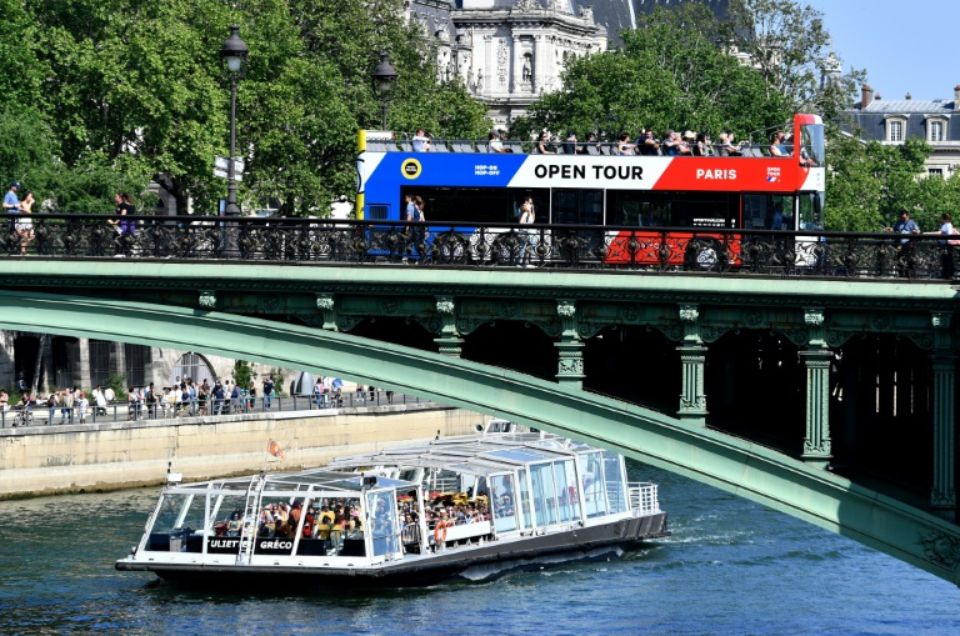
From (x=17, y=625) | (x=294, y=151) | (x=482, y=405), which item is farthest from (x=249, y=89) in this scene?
(x=482, y=405)

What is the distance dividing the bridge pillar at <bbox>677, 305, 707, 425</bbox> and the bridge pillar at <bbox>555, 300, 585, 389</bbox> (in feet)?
4.22

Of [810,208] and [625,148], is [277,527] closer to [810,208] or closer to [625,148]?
[625,148]

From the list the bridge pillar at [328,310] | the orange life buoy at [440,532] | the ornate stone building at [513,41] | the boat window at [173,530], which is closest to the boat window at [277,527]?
the boat window at [173,530]

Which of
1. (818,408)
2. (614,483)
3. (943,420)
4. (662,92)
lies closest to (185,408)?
(614,483)

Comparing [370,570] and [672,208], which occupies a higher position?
[672,208]

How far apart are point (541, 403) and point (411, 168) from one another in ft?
36.7

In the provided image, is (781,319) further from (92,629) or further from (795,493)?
(92,629)

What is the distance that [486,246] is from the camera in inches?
1231

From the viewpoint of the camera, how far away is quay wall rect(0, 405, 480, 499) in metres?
60.6

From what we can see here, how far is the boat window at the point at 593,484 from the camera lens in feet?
180

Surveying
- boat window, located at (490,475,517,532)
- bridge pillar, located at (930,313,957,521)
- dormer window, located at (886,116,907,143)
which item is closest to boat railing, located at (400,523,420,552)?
boat window, located at (490,475,517,532)

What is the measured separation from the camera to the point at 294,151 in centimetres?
7544

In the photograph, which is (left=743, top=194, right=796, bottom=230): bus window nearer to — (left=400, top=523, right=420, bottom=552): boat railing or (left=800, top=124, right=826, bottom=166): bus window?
(left=800, top=124, right=826, bottom=166): bus window

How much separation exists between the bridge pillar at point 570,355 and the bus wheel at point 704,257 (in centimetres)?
160
